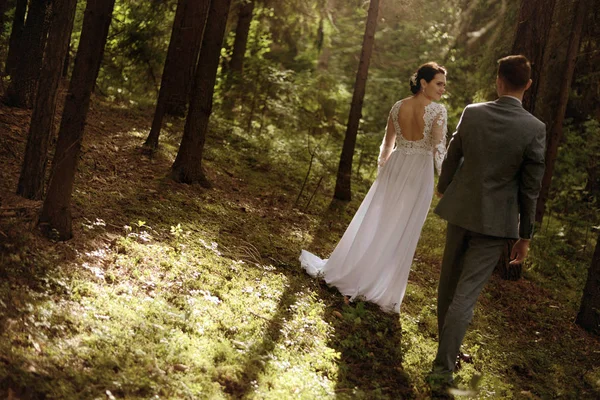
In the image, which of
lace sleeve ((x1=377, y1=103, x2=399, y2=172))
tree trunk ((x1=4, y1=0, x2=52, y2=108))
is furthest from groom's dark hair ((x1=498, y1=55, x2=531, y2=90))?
tree trunk ((x1=4, y1=0, x2=52, y2=108))

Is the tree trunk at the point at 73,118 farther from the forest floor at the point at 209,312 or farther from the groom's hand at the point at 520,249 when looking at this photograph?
the groom's hand at the point at 520,249

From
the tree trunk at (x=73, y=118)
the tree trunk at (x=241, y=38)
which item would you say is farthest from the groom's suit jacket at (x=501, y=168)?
the tree trunk at (x=241, y=38)

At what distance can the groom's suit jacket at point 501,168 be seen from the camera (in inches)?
184

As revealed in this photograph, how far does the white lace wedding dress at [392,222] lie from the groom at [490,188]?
1508 millimetres

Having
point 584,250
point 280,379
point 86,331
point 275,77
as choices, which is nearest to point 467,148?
point 280,379

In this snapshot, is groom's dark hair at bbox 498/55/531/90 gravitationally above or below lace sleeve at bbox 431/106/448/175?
above

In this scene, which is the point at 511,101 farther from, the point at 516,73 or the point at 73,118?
the point at 73,118

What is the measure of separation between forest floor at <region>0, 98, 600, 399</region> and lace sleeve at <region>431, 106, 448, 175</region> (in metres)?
1.80

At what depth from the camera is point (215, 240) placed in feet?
23.5

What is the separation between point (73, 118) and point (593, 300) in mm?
6490

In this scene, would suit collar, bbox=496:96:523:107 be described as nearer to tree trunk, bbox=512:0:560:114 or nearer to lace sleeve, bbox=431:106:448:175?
lace sleeve, bbox=431:106:448:175

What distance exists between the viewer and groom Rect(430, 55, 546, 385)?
469cm

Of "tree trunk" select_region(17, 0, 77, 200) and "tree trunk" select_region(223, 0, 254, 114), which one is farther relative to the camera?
"tree trunk" select_region(223, 0, 254, 114)

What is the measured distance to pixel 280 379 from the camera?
4352 mm
